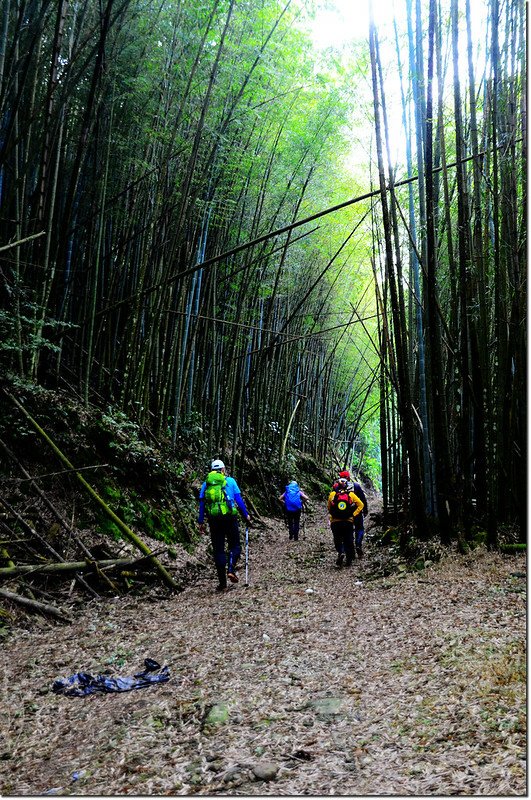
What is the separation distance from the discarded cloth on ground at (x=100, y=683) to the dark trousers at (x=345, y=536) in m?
3.19

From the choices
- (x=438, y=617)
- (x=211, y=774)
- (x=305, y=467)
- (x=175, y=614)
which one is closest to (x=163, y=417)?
(x=175, y=614)

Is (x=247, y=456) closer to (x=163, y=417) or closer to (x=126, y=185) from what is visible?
(x=163, y=417)

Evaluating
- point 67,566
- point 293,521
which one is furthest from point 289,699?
point 293,521

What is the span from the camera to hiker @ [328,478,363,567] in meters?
5.64

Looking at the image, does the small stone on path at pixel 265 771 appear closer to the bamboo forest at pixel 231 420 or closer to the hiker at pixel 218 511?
the bamboo forest at pixel 231 420

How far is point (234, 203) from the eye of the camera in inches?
246

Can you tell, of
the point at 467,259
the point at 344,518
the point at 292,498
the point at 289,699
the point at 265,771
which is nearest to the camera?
the point at 265,771

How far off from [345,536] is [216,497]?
1.68 metres

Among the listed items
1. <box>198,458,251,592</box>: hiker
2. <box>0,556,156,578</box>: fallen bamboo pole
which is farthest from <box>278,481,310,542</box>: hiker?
<box>0,556,156,578</box>: fallen bamboo pole

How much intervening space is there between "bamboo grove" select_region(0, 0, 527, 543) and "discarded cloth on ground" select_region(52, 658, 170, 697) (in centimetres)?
219

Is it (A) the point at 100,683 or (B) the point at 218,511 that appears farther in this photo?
(B) the point at 218,511

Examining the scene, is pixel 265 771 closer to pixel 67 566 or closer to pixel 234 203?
pixel 67 566

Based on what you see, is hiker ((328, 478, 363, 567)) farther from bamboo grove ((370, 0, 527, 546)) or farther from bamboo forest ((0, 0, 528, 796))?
bamboo grove ((370, 0, 527, 546))

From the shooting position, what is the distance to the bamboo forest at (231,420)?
6.79ft
